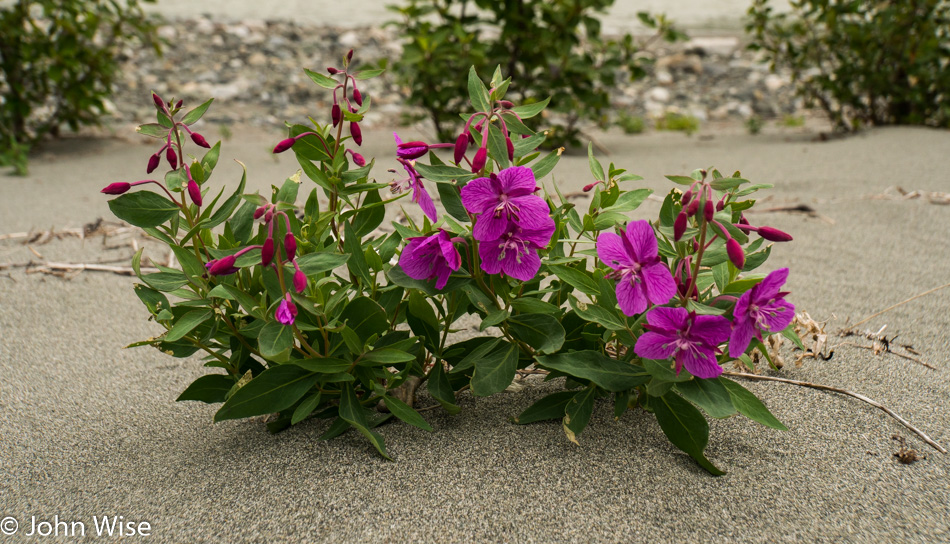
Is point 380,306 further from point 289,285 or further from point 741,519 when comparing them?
point 741,519

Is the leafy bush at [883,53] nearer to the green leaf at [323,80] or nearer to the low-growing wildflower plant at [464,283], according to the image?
the low-growing wildflower plant at [464,283]

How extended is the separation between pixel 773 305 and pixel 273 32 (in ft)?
27.0

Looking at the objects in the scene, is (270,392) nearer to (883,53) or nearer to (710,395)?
(710,395)

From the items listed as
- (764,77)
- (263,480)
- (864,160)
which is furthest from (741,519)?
(764,77)

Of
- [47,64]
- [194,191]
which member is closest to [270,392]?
[194,191]

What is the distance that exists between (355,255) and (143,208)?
0.40m

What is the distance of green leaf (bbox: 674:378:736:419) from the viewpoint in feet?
4.11

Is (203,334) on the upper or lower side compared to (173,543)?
upper

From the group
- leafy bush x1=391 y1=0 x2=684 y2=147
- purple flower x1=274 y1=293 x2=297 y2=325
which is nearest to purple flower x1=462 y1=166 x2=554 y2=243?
purple flower x1=274 y1=293 x2=297 y2=325

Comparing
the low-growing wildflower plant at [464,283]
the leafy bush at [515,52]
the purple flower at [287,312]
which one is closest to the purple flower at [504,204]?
the low-growing wildflower plant at [464,283]

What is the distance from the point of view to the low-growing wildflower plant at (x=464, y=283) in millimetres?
1207

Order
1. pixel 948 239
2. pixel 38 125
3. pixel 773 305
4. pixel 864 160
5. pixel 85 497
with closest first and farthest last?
pixel 773 305, pixel 85 497, pixel 948 239, pixel 864 160, pixel 38 125

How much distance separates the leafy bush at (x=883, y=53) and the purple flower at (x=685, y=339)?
175 inches

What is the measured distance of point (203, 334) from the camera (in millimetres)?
1435
